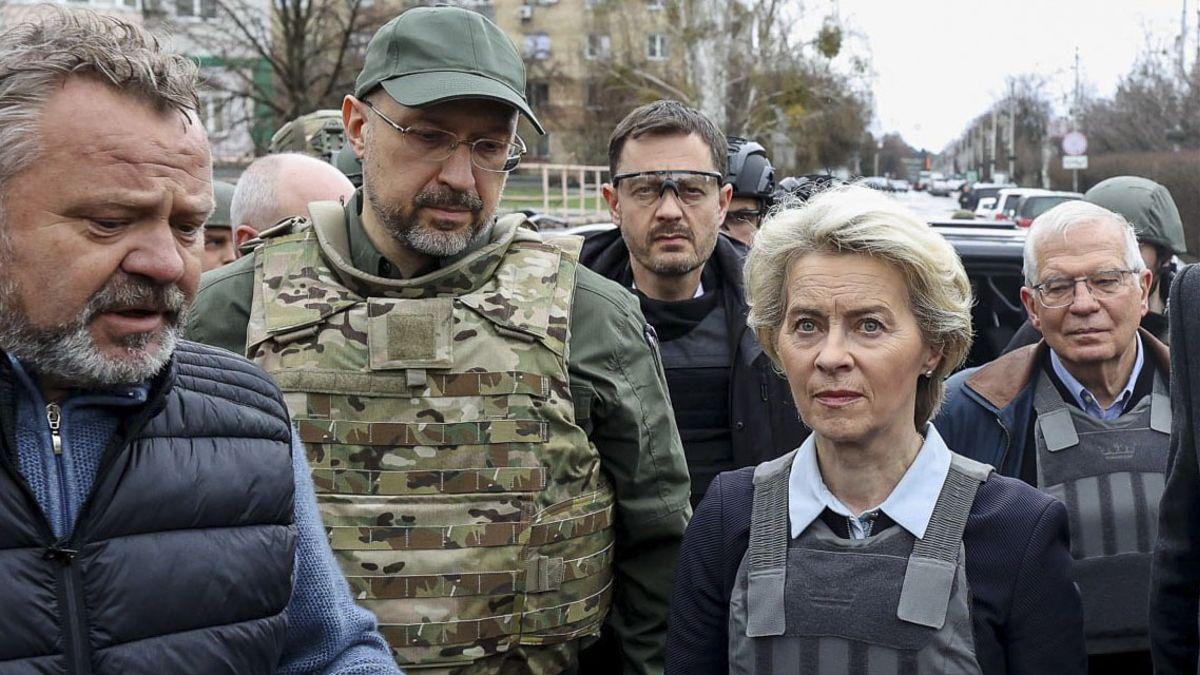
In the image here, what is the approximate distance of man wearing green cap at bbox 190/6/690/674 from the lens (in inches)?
107

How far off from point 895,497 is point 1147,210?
320 centimetres

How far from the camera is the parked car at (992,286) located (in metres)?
6.05

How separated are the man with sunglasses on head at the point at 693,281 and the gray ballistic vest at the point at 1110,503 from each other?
80 cm

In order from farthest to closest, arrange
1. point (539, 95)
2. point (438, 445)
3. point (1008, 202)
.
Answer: point (539, 95), point (1008, 202), point (438, 445)

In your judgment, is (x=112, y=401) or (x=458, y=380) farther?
(x=458, y=380)

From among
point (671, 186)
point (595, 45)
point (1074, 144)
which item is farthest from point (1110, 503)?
point (595, 45)

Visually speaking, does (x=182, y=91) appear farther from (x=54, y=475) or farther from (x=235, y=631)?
(x=235, y=631)

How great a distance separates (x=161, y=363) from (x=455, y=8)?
143 cm

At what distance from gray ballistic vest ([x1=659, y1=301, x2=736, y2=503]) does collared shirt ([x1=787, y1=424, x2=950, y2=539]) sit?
1336 mm

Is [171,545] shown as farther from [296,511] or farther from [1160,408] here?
[1160,408]

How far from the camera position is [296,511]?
2082mm

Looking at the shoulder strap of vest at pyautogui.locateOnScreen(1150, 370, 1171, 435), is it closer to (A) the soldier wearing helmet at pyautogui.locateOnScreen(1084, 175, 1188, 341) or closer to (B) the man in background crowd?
(A) the soldier wearing helmet at pyautogui.locateOnScreen(1084, 175, 1188, 341)

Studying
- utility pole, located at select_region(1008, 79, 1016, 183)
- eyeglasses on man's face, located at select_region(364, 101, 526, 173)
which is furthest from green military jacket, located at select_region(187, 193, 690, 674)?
utility pole, located at select_region(1008, 79, 1016, 183)

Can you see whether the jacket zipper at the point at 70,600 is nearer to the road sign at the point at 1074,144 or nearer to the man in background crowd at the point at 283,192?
the man in background crowd at the point at 283,192
